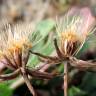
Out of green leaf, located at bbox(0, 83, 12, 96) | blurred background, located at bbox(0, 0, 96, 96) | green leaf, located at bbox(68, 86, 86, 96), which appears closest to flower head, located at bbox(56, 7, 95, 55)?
blurred background, located at bbox(0, 0, 96, 96)

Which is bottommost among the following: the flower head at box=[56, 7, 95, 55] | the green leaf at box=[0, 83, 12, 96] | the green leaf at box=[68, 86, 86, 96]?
the green leaf at box=[68, 86, 86, 96]

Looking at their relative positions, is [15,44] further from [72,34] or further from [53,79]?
[53,79]

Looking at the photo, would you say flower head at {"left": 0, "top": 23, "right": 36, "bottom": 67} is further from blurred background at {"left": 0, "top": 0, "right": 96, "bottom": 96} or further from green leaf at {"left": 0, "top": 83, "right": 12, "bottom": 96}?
green leaf at {"left": 0, "top": 83, "right": 12, "bottom": 96}

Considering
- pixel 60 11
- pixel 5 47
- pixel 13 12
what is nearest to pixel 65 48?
pixel 5 47

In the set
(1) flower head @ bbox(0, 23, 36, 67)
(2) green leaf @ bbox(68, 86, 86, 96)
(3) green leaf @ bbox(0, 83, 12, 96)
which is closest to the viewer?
(1) flower head @ bbox(0, 23, 36, 67)

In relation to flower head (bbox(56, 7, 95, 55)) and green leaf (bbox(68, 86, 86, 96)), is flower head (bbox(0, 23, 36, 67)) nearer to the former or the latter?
flower head (bbox(56, 7, 95, 55))

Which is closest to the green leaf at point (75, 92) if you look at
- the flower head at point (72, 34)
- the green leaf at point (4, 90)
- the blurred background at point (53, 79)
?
the blurred background at point (53, 79)

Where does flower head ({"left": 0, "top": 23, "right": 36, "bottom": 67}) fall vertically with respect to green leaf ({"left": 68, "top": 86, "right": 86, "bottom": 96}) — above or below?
above

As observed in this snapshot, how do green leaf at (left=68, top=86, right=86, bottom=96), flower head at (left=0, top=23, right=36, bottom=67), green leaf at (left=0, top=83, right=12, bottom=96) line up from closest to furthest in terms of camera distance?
flower head at (left=0, top=23, right=36, bottom=67) < green leaf at (left=0, top=83, right=12, bottom=96) < green leaf at (left=68, top=86, right=86, bottom=96)

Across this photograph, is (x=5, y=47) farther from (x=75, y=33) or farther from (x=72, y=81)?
(x=72, y=81)

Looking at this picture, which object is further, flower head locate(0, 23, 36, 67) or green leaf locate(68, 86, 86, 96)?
green leaf locate(68, 86, 86, 96)

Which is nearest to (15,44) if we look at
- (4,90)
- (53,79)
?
(4,90)
